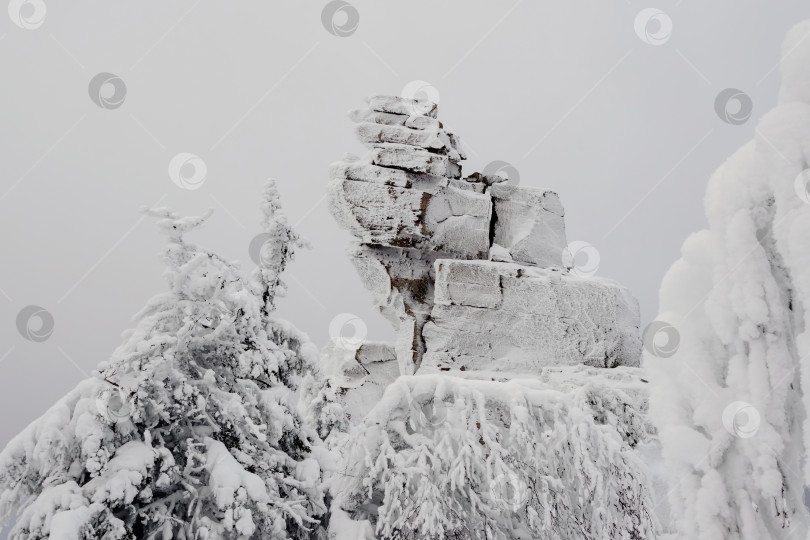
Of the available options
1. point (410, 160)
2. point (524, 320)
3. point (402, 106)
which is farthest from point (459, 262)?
point (402, 106)

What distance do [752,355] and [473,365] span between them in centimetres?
1002

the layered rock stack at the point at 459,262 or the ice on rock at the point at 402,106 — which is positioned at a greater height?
the ice on rock at the point at 402,106

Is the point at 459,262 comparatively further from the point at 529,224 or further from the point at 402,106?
the point at 402,106

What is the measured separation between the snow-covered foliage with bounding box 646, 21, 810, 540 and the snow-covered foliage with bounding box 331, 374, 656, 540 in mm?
1929

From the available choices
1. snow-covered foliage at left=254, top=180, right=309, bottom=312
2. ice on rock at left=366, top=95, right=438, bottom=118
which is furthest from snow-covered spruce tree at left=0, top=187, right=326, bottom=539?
ice on rock at left=366, top=95, right=438, bottom=118

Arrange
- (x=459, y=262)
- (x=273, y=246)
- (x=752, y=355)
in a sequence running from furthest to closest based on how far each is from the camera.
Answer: (x=459, y=262) < (x=273, y=246) < (x=752, y=355)

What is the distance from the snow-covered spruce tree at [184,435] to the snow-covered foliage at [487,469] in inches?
24.1

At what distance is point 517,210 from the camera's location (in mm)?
14141

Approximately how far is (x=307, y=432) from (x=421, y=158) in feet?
30.7

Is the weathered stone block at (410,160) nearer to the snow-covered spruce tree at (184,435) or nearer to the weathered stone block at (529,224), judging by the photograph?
the weathered stone block at (529,224)

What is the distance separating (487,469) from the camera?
4719 mm

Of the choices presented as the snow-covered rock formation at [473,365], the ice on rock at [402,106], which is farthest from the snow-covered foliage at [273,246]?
the ice on rock at [402,106]

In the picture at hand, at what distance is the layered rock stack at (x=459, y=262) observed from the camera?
40.0 ft

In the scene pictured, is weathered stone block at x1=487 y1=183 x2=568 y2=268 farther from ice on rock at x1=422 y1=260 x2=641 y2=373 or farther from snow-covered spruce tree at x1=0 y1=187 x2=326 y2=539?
snow-covered spruce tree at x1=0 y1=187 x2=326 y2=539
